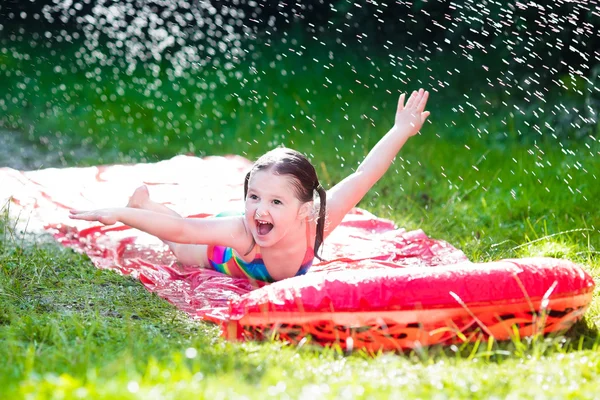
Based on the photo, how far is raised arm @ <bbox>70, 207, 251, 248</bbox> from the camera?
3.21 meters

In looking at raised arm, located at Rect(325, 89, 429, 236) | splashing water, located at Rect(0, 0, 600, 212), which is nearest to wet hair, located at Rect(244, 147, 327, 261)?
raised arm, located at Rect(325, 89, 429, 236)

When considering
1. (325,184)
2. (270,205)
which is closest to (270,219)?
(270,205)

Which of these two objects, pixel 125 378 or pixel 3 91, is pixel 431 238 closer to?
pixel 125 378

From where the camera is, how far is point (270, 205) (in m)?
3.41

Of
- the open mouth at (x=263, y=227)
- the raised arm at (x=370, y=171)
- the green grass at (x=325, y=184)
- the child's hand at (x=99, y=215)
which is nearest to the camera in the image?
the green grass at (x=325, y=184)

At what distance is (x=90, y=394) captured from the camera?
6.36 feet

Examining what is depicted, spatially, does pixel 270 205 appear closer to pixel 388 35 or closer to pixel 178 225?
pixel 178 225

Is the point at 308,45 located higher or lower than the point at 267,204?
lower

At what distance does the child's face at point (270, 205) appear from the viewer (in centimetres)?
340

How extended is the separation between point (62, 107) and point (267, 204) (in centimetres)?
453

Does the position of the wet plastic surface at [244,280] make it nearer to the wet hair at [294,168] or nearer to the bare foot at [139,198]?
the bare foot at [139,198]

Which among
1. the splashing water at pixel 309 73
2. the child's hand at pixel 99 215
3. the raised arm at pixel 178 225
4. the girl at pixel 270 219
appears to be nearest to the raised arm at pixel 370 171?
the girl at pixel 270 219

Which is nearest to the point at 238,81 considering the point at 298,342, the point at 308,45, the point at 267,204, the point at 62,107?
the point at 308,45

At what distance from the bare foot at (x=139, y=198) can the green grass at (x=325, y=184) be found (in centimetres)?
35
